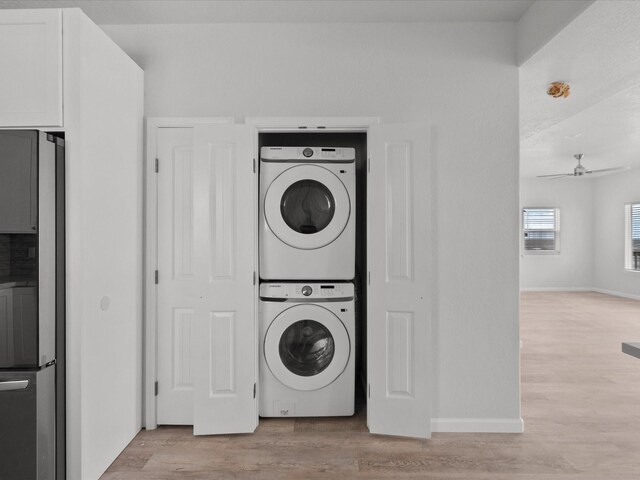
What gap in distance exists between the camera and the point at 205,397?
103 inches

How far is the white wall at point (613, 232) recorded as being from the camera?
8054mm

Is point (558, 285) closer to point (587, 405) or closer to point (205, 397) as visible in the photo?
point (587, 405)

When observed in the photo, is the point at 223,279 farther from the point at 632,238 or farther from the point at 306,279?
the point at 632,238

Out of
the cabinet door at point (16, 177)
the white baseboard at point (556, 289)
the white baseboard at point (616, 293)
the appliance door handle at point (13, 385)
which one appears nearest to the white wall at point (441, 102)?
the cabinet door at point (16, 177)

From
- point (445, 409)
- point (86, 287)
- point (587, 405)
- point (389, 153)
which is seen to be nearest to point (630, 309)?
point (587, 405)

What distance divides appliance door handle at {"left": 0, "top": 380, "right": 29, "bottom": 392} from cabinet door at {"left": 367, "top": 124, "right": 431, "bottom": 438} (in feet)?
6.08

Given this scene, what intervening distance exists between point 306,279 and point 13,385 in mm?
1696

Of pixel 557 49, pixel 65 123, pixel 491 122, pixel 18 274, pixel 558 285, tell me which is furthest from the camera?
pixel 558 285

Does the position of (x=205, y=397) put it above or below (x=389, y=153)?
below

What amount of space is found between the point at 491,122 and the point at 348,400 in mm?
2128

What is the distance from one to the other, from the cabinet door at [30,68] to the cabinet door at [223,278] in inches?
32.6

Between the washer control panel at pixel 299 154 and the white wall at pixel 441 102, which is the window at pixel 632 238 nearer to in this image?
the white wall at pixel 441 102

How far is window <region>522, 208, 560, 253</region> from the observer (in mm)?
9070

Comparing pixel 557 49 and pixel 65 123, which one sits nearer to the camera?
pixel 65 123
